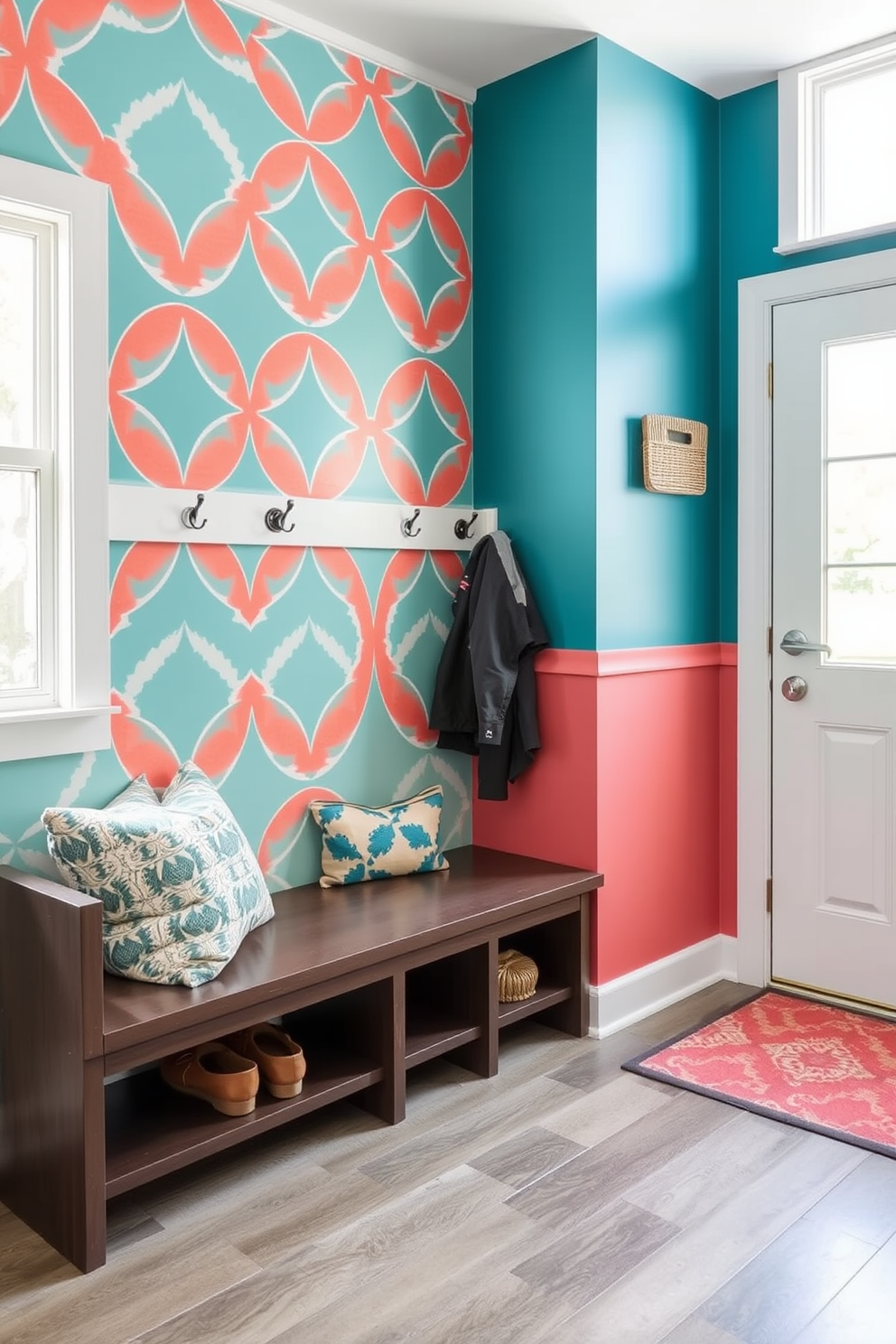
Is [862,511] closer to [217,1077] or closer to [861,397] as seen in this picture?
[861,397]

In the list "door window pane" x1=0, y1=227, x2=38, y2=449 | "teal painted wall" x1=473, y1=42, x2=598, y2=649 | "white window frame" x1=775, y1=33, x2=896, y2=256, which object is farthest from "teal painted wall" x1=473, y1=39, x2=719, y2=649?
"door window pane" x1=0, y1=227, x2=38, y2=449

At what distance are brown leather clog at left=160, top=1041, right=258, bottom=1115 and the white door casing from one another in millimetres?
1661

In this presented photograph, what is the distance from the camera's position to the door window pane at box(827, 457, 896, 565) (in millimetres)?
3008

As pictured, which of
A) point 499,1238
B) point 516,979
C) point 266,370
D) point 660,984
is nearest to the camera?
point 499,1238

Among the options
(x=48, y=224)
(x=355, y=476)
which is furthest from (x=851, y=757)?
(x=48, y=224)

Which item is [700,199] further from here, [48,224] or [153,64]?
[48,224]

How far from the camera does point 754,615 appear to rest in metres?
3.30

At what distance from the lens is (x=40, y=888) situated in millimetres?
2027

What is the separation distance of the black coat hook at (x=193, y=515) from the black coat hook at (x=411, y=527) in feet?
2.10

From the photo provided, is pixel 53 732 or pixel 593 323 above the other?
pixel 593 323

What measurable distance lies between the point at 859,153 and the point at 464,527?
146 centimetres

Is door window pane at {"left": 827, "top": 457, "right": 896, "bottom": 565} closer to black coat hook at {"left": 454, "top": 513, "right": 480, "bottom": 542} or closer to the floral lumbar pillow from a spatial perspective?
black coat hook at {"left": 454, "top": 513, "right": 480, "bottom": 542}

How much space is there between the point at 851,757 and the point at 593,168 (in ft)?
5.54

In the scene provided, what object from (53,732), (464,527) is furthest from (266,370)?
(53,732)
